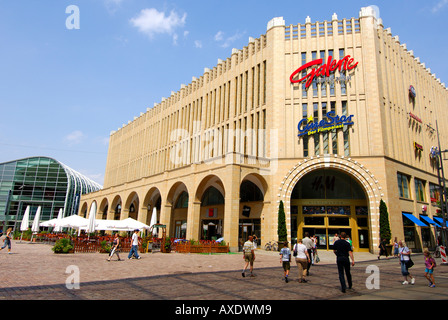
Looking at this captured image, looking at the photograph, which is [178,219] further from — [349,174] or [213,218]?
[349,174]

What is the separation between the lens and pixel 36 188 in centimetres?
6588

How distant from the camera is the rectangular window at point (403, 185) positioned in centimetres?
2955

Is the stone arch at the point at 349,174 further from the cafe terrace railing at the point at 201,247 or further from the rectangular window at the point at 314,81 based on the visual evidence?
the cafe terrace railing at the point at 201,247

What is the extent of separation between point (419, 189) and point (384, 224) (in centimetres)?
1135

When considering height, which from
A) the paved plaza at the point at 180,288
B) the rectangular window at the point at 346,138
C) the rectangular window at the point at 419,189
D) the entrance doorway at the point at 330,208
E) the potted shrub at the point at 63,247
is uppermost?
the rectangular window at the point at 346,138

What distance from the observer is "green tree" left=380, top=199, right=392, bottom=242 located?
24.8 m

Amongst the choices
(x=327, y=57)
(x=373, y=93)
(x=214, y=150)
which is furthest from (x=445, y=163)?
(x=214, y=150)

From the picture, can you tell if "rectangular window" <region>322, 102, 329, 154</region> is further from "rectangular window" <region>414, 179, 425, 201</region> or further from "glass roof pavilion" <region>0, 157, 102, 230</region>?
"glass roof pavilion" <region>0, 157, 102, 230</region>

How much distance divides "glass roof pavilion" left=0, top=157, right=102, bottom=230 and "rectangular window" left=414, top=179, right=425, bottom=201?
205 feet

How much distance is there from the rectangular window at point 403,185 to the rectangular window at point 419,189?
194cm

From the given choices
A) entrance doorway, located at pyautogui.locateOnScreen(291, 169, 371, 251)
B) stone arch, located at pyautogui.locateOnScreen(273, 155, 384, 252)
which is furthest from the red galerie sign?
entrance doorway, located at pyautogui.locateOnScreen(291, 169, 371, 251)

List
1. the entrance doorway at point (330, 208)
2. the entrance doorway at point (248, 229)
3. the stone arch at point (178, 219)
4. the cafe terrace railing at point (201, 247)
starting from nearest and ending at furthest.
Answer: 1. the cafe terrace railing at point (201, 247)
2. the entrance doorway at point (330, 208)
3. the entrance doorway at point (248, 229)
4. the stone arch at point (178, 219)

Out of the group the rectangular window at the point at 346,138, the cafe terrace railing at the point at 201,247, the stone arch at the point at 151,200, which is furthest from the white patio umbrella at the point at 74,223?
the rectangular window at the point at 346,138
